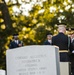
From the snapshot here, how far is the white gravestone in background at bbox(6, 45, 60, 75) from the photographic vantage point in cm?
948

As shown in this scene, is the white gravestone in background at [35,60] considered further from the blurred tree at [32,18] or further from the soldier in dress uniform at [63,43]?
the blurred tree at [32,18]

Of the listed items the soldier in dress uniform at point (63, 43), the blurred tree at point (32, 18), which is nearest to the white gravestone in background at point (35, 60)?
the soldier in dress uniform at point (63, 43)

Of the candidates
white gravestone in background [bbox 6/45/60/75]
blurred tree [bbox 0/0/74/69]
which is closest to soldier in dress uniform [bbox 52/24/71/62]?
white gravestone in background [bbox 6/45/60/75]

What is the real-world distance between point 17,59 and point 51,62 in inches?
29.9

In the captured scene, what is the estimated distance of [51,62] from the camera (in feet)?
31.1

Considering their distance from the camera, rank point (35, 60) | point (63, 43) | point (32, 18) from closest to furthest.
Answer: point (35, 60) < point (63, 43) < point (32, 18)

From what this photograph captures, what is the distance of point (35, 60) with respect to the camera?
9.55 meters

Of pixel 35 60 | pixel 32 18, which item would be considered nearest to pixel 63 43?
pixel 35 60

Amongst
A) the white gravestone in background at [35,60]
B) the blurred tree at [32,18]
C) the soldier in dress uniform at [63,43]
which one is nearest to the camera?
the white gravestone in background at [35,60]

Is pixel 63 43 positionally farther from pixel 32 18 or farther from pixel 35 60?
pixel 32 18

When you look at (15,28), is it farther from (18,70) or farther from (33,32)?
(18,70)

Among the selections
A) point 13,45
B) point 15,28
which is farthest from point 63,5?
point 13,45

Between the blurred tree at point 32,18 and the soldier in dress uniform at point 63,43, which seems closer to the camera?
the soldier in dress uniform at point 63,43

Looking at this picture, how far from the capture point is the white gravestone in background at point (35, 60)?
31.1ft
